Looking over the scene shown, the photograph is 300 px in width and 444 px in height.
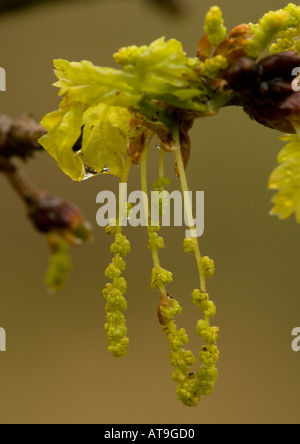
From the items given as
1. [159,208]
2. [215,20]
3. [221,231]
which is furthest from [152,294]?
[215,20]

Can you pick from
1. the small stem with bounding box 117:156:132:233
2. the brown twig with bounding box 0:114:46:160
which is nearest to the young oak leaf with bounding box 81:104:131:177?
the small stem with bounding box 117:156:132:233

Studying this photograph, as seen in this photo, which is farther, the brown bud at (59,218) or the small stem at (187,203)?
the small stem at (187,203)

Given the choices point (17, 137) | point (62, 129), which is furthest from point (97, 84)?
point (17, 137)

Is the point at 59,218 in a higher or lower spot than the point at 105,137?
lower

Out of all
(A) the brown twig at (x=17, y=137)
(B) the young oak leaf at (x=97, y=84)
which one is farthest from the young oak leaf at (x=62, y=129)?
(A) the brown twig at (x=17, y=137)

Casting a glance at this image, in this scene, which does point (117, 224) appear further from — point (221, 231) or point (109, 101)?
point (221, 231)

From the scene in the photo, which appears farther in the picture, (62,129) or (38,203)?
(62,129)

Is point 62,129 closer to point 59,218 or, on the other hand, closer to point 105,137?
point 105,137

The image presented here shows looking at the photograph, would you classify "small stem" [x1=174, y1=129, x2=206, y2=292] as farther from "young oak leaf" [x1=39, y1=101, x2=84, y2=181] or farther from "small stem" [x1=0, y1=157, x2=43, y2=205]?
"small stem" [x1=0, y1=157, x2=43, y2=205]

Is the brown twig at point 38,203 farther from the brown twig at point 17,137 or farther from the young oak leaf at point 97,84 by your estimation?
the young oak leaf at point 97,84

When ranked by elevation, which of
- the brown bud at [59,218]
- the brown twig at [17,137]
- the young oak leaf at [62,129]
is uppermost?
the young oak leaf at [62,129]

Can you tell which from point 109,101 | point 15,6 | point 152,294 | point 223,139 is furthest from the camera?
point 223,139
